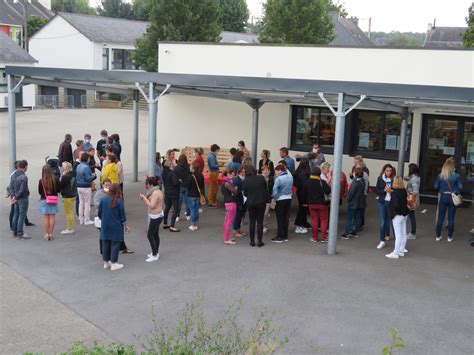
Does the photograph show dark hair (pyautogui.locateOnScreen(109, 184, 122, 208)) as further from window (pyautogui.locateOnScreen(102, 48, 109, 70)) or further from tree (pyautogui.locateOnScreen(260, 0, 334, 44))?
window (pyautogui.locateOnScreen(102, 48, 109, 70))

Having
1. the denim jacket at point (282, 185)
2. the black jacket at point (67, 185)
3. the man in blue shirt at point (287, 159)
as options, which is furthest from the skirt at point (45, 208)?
the man in blue shirt at point (287, 159)

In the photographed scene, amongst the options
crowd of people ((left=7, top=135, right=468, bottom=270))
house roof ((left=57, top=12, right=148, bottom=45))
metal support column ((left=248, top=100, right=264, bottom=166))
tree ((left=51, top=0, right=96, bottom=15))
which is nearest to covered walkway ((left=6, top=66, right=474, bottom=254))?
crowd of people ((left=7, top=135, right=468, bottom=270))

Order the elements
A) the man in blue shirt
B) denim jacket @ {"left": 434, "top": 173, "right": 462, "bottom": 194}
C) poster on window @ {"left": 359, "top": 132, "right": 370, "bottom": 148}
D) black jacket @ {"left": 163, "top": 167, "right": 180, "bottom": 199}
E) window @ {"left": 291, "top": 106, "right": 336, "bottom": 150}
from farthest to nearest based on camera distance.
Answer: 1. window @ {"left": 291, "top": 106, "right": 336, "bottom": 150}
2. poster on window @ {"left": 359, "top": 132, "right": 370, "bottom": 148}
3. the man in blue shirt
4. black jacket @ {"left": 163, "top": 167, "right": 180, "bottom": 199}
5. denim jacket @ {"left": 434, "top": 173, "right": 462, "bottom": 194}

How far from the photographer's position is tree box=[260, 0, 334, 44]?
32125 mm

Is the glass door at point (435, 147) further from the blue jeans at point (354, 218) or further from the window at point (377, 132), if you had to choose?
the blue jeans at point (354, 218)

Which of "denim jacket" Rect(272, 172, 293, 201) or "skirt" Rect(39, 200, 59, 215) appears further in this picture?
"denim jacket" Rect(272, 172, 293, 201)

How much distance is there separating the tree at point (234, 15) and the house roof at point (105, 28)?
39.6 ft

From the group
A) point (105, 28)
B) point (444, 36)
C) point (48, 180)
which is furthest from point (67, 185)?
point (444, 36)

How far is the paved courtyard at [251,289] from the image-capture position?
7133 millimetres

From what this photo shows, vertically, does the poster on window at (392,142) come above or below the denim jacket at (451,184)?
above

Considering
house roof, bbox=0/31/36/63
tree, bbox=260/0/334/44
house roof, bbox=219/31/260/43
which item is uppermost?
house roof, bbox=219/31/260/43

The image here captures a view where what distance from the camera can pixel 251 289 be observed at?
28.2ft

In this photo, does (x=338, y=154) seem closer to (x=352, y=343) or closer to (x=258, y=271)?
(x=258, y=271)

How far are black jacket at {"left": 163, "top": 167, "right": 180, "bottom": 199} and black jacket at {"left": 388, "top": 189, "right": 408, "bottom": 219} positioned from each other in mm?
4205
